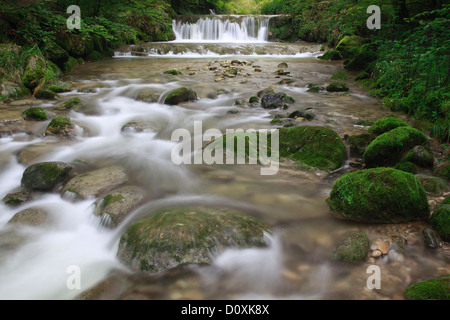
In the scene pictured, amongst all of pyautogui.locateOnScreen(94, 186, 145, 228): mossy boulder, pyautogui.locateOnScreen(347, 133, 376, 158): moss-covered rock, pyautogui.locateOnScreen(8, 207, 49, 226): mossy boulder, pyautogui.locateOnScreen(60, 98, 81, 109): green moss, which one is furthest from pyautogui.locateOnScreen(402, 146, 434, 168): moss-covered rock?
pyautogui.locateOnScreen(60, 98, 81, 109): green moss

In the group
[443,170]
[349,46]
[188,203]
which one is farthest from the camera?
[349,46]

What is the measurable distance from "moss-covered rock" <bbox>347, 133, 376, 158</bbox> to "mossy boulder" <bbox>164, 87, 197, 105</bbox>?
5.06 m

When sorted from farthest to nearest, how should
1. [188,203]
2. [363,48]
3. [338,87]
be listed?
[363,48], [338,87], [188,203]

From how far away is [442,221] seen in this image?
2.85 m

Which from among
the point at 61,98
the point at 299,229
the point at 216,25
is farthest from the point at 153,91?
the point at 216,25

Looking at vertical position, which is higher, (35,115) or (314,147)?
(35,115)

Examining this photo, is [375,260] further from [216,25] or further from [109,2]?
[216,25]

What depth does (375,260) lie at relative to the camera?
8.84 feet

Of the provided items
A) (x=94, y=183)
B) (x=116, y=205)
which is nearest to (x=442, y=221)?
(x=116, y=205)

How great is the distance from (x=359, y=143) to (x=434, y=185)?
4.86 feet

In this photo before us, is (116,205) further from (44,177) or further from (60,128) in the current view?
(60,128)

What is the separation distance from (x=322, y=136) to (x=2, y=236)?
15.1 ft

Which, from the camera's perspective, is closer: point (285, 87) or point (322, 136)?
point (322, 136)
